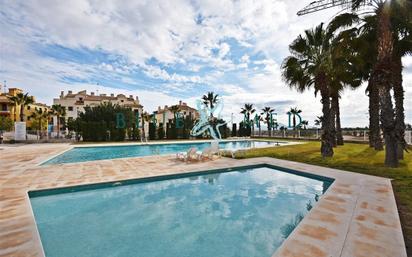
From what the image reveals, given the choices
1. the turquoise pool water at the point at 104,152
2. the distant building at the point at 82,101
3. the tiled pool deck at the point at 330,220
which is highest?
the distant building at the point at 82,101

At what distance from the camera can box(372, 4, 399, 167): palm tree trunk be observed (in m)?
8.91

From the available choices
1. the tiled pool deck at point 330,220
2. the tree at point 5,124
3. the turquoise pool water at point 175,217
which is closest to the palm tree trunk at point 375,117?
the tiled pool deck at point 330,220

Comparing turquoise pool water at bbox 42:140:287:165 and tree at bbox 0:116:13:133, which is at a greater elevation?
tree at bbox 0:116:13:133

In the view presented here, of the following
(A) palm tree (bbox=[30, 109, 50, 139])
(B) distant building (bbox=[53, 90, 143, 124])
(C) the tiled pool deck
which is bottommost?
(C) the tiled pool deck

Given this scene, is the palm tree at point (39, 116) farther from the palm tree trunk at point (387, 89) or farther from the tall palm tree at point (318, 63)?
the palm tree trunk at point (387, 89)

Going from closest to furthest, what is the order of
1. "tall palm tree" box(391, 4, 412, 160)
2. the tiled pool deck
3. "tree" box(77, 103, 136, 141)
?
the tiled pool deck < "tall palm tree" box(391, 4, 412, 160) < "tree" box(77, 103, 136, 141)

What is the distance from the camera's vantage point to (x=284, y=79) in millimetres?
13516

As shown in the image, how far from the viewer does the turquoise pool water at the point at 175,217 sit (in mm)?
3773

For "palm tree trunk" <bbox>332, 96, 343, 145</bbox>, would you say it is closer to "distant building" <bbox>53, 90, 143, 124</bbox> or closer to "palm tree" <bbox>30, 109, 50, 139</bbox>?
"distant building" <bbox>53, 90, 143, 124</bbox>

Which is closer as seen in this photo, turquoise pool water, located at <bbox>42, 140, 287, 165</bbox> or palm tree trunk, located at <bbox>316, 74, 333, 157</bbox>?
palm tree trunk, located at <bbox>316, 74, 333, 157</bbox>

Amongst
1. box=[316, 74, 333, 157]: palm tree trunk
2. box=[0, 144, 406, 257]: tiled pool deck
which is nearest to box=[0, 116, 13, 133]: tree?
box=[0, 144, 406, 257]: tiled pool deck

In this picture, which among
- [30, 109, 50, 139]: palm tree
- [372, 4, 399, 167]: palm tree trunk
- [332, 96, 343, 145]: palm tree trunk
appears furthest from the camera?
[30, 109, 50, 139]: palm tree

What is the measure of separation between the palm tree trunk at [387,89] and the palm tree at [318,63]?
8.92ft

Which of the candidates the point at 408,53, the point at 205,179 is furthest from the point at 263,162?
the point at 408,53
